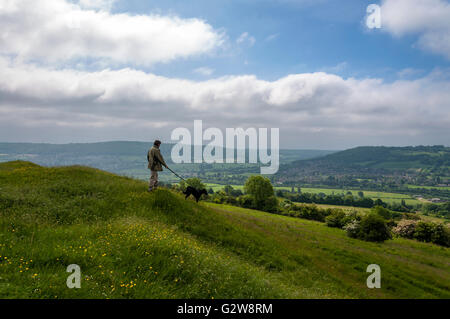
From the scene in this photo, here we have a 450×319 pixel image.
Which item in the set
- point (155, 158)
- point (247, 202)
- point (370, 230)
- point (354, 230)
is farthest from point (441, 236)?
point (155, 158)

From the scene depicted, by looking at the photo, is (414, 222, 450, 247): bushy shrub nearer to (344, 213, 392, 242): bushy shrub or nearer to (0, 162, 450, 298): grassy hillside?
(344, 213, 392, 242): bushy shrub

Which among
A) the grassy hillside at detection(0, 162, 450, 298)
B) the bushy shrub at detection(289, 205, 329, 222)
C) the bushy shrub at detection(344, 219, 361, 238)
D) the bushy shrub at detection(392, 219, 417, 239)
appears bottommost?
the bushy shrub at detection(289, 205, 329, 222)

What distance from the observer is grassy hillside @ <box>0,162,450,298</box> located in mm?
8039

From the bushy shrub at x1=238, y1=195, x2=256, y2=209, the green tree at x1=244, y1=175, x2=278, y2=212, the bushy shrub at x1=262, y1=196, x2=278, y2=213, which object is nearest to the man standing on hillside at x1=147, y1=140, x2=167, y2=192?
the green tree at x1=244, y1=175, x2=278, y2=212

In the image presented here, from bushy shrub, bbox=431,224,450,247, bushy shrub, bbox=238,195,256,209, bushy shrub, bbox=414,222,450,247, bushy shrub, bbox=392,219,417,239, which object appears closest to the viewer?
bushy shrub, bbox=431,224,450,247

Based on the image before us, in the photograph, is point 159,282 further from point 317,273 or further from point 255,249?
point 317,273

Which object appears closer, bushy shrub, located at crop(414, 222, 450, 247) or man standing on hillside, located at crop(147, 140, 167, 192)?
man standing on hillside, located at crop(147, 140, 167, 192)

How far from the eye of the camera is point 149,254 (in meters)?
9.76

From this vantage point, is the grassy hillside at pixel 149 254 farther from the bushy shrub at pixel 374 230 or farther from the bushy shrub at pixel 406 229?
the bushy shrub at pixel 406 229

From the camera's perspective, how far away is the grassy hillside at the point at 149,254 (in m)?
8.04
